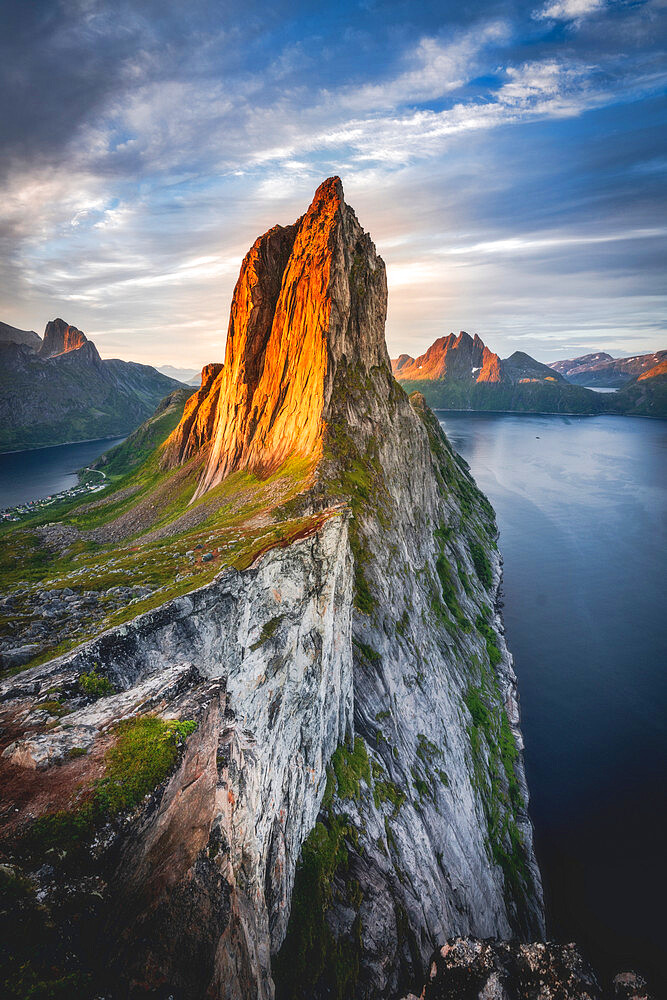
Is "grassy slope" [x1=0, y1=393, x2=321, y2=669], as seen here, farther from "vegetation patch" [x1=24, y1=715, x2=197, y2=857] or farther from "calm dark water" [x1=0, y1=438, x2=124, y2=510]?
"calm dark water" [x1=0, y1=438, x2=124, y2=510]

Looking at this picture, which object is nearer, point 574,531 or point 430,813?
point 430,813

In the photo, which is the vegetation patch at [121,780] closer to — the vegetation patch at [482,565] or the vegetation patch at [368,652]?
the vegetation patch at [368,652]

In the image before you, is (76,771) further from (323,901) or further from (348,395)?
(348,395)

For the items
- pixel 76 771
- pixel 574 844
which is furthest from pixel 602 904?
pixel 76 771

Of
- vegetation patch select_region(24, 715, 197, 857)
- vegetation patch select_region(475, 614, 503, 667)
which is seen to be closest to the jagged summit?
vegetation patch select_region(24, 715, 197, 857)

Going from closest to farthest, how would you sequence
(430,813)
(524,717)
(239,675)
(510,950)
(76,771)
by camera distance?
1. (76,771)
2. (239,675)
3. (510,950)
4. (430,813)
5. (524,717)

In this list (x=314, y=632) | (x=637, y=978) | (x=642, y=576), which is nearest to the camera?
(x=637, y=978)

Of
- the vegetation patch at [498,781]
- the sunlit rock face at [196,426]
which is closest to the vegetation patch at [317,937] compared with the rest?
the vegetation patch at [498,781]
